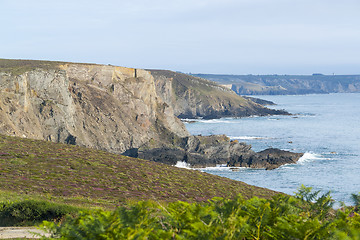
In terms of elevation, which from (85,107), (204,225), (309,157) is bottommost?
(309,157)

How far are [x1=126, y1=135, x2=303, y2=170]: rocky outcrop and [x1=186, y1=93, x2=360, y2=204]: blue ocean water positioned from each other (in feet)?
7.30

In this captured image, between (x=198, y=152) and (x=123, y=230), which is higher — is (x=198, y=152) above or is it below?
below

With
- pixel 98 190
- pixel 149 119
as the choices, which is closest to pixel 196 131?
pixel 149 119

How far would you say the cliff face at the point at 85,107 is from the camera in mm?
58188

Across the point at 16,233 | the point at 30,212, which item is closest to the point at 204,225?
the point at 16,233

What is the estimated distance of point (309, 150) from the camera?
8675 cm

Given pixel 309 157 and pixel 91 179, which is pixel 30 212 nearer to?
pixel 91 179

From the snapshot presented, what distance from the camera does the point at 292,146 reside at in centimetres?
9238

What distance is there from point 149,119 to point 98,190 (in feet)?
202

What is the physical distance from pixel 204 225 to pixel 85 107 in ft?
229

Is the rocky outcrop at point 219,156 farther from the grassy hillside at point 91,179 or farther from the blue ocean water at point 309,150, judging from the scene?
the grassy hillside at point 91,179

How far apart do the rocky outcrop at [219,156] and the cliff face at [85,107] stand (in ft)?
21.7

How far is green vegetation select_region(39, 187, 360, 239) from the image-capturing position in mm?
6957

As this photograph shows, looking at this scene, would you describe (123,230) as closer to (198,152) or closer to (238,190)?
(238,190)
